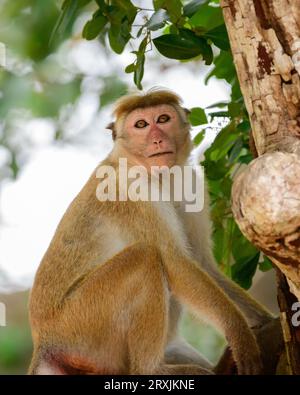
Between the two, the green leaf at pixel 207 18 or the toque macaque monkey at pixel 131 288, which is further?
the green leaf at pixel 207 18

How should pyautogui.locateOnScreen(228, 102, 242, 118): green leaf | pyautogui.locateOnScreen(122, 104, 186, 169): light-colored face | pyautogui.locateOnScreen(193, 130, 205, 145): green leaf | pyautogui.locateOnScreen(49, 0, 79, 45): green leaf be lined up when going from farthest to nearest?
pyautogui.locateOnScreen(193, 130, 205, 145): green leaf → pyautogui.locateOnScreen(122, 104, 186, 169): light-colored face → pyautogui.locateOnScreen(228, 102, 242, 118): green leaf → pyautogui.locateOnScreen(49, 0, 79, 45): green leaf

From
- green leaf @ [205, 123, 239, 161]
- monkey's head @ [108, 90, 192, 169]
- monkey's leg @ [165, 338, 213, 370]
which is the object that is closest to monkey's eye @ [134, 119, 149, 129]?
monkey's head @ [108, 90, 192, 169]

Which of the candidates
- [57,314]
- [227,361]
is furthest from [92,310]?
[227,361]

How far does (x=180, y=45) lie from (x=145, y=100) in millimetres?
1195

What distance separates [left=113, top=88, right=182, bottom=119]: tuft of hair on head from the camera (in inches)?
244

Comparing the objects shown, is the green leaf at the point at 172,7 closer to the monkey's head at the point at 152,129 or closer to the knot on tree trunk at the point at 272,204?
the monkey's head at the point at 152,129

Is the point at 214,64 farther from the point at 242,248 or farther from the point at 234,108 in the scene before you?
the point at 242,248

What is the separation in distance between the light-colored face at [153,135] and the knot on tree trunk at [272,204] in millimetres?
2621

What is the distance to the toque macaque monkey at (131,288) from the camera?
5.08 metres

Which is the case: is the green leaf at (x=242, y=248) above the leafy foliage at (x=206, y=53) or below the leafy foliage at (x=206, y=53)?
below

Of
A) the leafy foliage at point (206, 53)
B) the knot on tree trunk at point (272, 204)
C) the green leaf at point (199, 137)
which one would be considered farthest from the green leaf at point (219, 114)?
the knot on tree trunk at point (272, 204)

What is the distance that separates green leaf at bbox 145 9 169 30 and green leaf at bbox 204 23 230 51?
346 mm

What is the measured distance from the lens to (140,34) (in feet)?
16.4

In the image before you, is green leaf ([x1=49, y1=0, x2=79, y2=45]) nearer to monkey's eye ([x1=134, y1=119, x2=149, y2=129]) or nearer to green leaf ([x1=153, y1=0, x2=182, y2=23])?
green leaf ([x1=153, y1=0, x2=182, y2=23])
